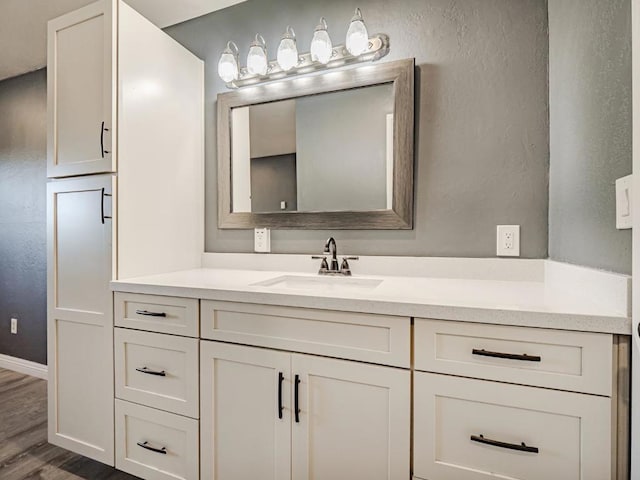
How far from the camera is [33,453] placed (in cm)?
168

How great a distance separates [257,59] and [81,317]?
1.45 meters

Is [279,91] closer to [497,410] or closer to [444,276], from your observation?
[444,276]

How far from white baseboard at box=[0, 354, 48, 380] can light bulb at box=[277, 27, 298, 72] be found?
2.76 meters

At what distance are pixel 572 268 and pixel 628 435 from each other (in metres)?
0.45

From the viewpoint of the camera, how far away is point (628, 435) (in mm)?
791

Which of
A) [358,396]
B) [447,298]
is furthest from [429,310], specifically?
[358,396]

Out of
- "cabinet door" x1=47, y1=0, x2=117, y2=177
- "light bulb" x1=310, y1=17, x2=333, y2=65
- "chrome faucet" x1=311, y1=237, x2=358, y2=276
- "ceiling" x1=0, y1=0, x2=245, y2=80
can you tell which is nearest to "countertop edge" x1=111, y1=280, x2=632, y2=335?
"chrome faucet" x1=311, y1=237, x2=358, y2=276

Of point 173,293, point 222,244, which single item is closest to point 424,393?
point 173,293

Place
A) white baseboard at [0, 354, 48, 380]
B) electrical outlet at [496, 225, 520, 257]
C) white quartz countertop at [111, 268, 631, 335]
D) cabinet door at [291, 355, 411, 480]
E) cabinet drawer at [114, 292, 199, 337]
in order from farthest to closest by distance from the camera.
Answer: white baseboard at [0, 354, 48, 380], electrical outlet at [496, 225, 520, 257], cabinet drawer at [114, 292, 199, 337], cabinet door at [291, 355, 411, 480], white quartz countertop at [111, 268, 631, 335]

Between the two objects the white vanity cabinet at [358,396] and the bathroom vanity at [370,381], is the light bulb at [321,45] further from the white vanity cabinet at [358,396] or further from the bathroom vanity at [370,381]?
the white vanity cabinet at [358,396]

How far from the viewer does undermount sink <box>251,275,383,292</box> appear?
1.46 metres

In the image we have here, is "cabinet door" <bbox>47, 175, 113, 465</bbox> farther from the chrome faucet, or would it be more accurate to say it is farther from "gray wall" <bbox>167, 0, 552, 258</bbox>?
"gray wall" <bbox>167, 0, 552, 258</bbox>

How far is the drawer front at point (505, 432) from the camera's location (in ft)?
2.64

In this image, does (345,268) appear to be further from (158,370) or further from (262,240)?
(158,370)
